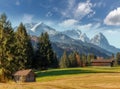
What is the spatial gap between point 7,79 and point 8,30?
11680 millimetres

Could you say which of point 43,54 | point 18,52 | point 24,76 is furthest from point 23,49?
point 24,76

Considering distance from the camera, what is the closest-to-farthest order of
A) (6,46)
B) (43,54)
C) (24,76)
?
(6,46) < (24,76) < (43,54)

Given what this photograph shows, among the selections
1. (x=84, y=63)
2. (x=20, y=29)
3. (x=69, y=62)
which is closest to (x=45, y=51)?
(x=20, y=29)

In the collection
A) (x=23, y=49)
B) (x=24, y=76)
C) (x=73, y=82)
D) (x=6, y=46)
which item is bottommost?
(x=73, y=82)

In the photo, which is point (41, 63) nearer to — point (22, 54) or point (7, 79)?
point (22, 54)

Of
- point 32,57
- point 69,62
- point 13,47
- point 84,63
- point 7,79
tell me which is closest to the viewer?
point 7,79

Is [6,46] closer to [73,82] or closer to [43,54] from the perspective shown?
[73,82]

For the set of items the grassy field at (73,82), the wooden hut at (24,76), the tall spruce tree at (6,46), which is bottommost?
the grassy field at (73,82)

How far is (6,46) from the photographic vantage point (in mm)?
63781

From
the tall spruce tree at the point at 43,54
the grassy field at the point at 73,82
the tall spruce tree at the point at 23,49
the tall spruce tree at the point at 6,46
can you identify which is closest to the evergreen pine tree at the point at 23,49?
the tall spruce tree at the point at 23,49

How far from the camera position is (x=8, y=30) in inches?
2552

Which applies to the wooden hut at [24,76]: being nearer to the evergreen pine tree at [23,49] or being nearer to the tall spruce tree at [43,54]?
the evergreen pine tree at [23,49]

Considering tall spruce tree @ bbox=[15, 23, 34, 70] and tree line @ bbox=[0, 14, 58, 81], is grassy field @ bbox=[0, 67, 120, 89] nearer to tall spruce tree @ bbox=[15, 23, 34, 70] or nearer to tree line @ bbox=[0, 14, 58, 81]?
tree line @ bbox=[0, 14, 58, 81]

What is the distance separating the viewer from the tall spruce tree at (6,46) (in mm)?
63109
